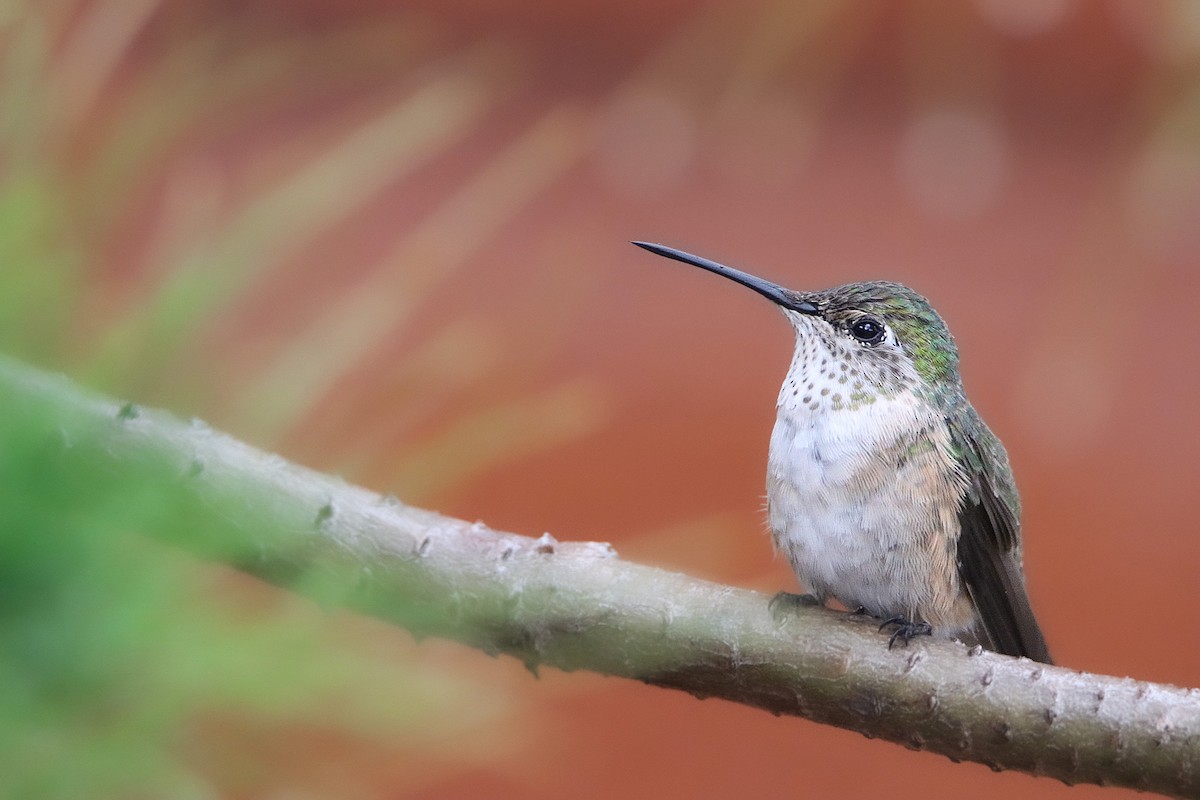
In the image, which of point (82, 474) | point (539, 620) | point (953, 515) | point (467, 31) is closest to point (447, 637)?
point (539, 620)

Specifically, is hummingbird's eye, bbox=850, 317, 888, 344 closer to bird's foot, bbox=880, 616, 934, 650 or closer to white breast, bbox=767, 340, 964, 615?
white breast, bbox=767, 340, 964, 615

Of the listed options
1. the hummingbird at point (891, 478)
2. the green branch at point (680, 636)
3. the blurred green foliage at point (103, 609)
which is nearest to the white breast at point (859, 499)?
the hummingbird at point (891, 478)

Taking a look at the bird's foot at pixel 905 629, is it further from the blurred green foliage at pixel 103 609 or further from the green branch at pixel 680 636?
the blurred green foliage at pixel 103 609

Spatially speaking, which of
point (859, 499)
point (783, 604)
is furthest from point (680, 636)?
point (859, 499)

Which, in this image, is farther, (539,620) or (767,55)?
(767,55)

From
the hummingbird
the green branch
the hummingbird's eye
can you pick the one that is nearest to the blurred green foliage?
the green branch

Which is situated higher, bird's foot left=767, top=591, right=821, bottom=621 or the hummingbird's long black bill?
the hummingbird's long black bill

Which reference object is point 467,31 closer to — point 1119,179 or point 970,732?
point 1119,179
